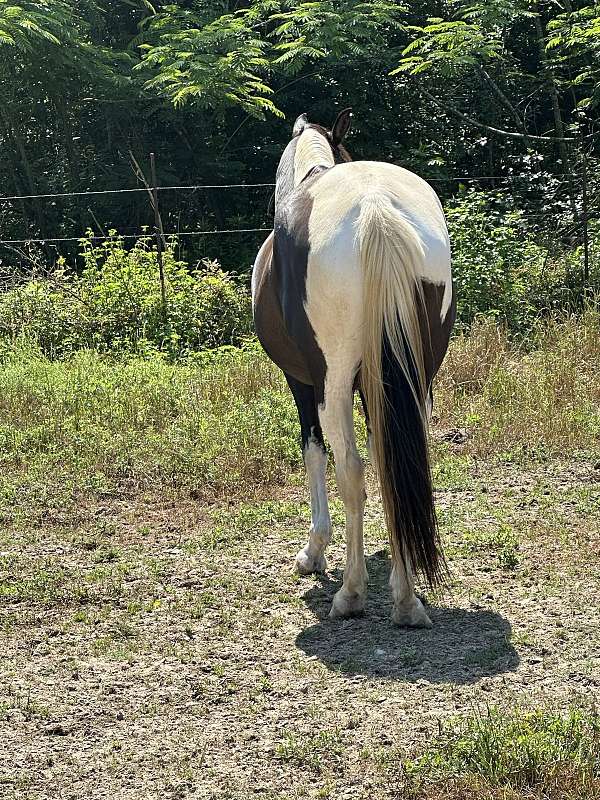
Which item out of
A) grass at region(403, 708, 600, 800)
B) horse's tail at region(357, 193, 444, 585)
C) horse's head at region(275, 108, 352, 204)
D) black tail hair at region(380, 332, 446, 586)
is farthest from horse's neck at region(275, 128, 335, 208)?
grass at region(403, 708, 600, 800)

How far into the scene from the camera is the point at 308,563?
16.3 feet

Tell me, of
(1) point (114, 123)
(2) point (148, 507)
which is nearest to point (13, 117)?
(1) point (114, 123)

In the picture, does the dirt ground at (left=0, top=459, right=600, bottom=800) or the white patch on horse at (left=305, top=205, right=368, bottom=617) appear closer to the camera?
the dirt ground at (left=0, top=459, right=600, bottom=800)

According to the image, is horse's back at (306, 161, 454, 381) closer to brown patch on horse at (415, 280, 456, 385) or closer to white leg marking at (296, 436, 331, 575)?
brown patch on horse at (415, 280, 456, 385)

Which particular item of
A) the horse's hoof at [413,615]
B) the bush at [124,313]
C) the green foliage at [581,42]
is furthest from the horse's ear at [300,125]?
the green foliage at [581,42]

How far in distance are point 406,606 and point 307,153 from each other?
7.31 ft

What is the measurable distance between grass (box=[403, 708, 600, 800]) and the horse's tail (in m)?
0.89

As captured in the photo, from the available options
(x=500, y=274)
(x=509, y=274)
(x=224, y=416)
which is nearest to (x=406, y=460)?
(x=224, y=416)

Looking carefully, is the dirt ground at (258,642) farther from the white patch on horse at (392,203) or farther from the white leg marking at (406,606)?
the white patch on horse at (392,203)

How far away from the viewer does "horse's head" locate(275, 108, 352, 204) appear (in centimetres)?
477

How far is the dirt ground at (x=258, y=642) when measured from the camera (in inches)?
127

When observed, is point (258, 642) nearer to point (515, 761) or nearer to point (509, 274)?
point (515, 761)

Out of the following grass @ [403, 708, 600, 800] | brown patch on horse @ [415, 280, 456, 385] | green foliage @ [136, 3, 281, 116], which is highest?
green foliage @ [136, 3, 281, 116]

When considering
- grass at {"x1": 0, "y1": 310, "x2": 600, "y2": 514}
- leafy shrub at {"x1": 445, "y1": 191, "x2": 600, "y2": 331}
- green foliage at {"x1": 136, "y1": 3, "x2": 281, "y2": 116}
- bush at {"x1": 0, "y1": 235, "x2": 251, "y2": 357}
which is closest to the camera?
grass at {"x1": 0, "y1": 310, "x2": 600, "y2": 514}
